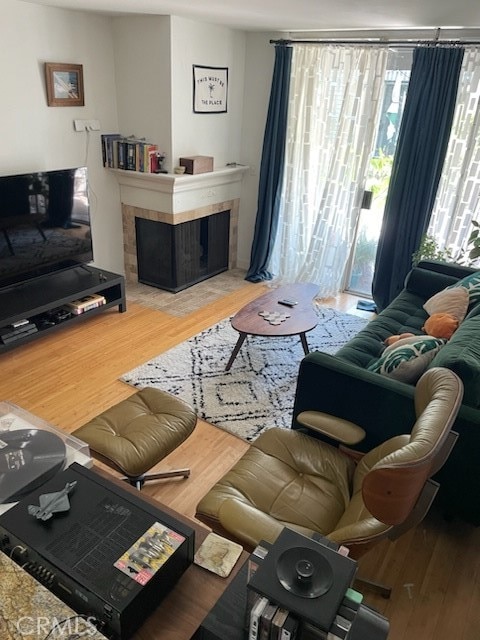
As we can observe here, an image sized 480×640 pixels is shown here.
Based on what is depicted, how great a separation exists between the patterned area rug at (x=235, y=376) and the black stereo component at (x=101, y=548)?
1.62 m

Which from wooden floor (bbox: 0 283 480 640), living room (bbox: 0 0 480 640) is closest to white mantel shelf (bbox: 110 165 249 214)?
living room (bbox: 0 0 480 640)

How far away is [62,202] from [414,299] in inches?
112

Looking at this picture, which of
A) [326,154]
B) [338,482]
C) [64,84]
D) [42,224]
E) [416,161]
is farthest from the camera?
[326,154]

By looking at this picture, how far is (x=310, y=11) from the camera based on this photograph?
10.2 ft

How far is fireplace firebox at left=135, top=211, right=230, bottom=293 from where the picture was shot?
461 cm

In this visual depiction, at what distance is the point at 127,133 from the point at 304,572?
429 centimetres

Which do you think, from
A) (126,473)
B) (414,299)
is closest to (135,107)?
(414,299)

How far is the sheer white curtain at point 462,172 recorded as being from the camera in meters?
3.74

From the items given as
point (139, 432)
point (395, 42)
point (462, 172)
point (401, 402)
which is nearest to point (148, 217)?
point (395, 42)

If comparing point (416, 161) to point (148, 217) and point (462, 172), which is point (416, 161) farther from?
point (148, 217)

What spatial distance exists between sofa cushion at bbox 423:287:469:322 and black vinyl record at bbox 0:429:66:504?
2.47 m

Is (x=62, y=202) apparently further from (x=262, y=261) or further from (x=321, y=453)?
(x=321, y=453)

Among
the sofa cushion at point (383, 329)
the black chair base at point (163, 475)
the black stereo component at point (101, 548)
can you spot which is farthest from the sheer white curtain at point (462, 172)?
the black stereo component at point (101, 548)

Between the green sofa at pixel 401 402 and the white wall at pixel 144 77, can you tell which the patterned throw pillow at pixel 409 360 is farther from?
the white wall at pixel 144 77
